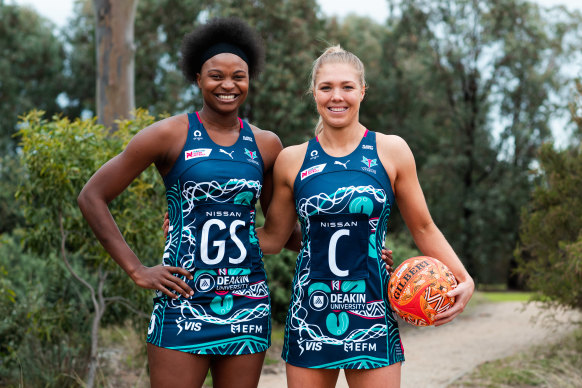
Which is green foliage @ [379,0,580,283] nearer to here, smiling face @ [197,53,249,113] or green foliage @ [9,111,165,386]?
green foliage @ [9,111,165,386]

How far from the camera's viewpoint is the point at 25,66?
74.2 feet

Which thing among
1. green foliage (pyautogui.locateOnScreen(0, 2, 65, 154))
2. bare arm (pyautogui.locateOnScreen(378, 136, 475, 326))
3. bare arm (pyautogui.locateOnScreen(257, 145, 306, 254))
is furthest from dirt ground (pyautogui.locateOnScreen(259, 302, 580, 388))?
green foliage (pyautogui.locateOnScreen(0, 2, 65, 154))

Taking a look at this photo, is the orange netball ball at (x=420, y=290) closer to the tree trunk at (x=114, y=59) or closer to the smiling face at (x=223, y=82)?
the smiling face at (x=223, y=82)

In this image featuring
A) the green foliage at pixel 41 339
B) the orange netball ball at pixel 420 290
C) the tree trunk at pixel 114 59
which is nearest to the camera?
the orange netball ball at pixel 420 290

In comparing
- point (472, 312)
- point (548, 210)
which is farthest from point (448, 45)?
point (548, 210)

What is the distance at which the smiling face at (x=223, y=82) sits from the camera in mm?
3002

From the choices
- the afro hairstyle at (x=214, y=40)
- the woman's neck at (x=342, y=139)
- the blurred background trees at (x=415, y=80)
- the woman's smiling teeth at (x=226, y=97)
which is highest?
the blurred background trees at (x=415, y=80)

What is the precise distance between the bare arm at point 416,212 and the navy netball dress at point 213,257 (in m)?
0.67

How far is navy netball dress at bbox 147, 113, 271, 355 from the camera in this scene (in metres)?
2.78

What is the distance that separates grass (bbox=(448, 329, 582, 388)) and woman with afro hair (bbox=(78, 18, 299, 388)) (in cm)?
441

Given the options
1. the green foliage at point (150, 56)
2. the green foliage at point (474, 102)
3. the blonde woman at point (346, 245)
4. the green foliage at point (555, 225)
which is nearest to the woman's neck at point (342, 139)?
the blonde woman at point (346, 245)

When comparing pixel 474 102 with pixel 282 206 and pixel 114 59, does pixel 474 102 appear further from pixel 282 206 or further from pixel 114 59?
pixel 282 206

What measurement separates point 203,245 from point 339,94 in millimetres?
976

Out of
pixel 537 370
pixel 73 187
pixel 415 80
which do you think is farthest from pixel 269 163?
pixel 415 80
